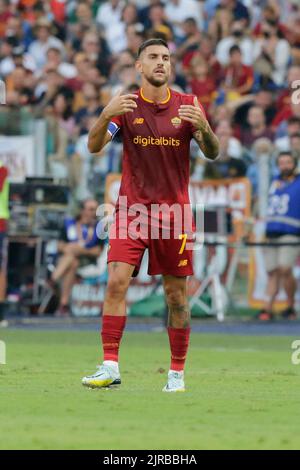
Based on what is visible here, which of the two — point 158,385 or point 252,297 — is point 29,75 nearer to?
point 252,297

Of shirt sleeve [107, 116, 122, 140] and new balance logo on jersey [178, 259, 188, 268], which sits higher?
shirt sleeve [107, 116, 122, 140]

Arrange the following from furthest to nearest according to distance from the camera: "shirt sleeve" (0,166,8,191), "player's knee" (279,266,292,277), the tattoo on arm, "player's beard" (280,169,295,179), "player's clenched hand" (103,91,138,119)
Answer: "player's knee" (279,266,292,277), "player's beard" (280,169,295,179), "shirt sleeve" (0,166,8,191), the tattoo on arm, "player's clenched hand" (103,91,138,119)

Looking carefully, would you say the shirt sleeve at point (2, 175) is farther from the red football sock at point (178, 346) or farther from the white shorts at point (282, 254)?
the red football sock at point (178, 346)

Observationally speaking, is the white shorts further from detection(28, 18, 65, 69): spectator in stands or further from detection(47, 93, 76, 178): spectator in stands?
detection(28, 18, 65, 69): spectator in stands

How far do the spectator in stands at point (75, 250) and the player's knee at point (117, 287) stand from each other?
11.2m

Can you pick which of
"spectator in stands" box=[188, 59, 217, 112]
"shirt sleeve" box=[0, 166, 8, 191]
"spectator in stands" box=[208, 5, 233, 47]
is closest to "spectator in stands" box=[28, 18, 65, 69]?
"spectator in stands" box=[208, 5, 233, 47]

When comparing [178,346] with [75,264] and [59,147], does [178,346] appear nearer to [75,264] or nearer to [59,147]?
[75,264]

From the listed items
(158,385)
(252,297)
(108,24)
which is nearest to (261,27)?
(108,24)

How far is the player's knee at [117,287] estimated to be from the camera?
10.8 metres

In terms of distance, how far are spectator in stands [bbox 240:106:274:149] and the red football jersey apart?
1118 cm

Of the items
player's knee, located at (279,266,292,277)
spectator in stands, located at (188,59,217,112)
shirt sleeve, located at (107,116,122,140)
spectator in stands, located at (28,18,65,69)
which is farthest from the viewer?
spectator in stands, located at (28,18,65,69)

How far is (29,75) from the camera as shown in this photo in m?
26.0

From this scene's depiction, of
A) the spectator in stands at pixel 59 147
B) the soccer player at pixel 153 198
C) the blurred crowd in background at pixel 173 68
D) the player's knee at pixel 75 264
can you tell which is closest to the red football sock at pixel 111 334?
the soccer player at pixel 153 198

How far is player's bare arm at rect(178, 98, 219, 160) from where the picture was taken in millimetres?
10586
